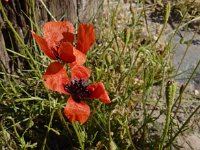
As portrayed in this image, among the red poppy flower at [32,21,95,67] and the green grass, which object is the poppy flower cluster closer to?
the red poppy flower at [32,21,95,67]

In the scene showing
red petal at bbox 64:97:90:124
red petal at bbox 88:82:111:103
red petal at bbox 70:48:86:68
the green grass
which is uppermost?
red petal at bbox 70:48:86:68

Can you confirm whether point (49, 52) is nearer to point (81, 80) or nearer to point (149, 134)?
point (81, 80)

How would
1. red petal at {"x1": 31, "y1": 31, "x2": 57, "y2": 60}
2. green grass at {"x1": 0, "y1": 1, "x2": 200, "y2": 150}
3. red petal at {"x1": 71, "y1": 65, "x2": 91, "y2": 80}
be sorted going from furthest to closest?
green grass at {"x1": 0, "y1": 1, "x2": 200, "y2": 150} < red petal at {"x1": 71, "y1": 65, "x2": 91, "y2": 80} < red petal at {"x1": 31, "y1": 31, "x2": 57, "y2": 60}

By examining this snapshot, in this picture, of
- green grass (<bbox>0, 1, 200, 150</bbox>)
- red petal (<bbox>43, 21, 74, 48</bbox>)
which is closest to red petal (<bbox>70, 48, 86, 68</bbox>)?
red petal (<bbox>43, 21, 74, 48</bbox>)

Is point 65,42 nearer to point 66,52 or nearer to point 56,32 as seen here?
point 66,52

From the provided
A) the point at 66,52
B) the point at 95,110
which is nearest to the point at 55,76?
the point at 66,52

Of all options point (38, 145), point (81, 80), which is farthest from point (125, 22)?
point (81, 80)

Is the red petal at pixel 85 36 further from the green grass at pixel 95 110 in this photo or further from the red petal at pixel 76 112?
the green grass at pixel 95 110
